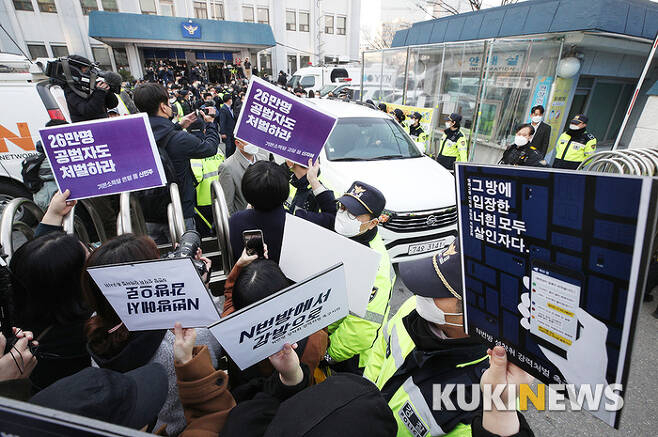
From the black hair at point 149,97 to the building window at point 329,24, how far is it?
115 feet

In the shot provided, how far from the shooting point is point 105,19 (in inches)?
879

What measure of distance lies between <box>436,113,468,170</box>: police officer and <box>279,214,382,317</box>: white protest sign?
5.68 metres

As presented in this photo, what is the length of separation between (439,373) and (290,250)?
1.04 metres

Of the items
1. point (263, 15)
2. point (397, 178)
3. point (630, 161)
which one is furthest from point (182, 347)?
point (263, 15)

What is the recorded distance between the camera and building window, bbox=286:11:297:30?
1217 inches

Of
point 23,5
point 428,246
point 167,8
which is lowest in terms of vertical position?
point 428,246

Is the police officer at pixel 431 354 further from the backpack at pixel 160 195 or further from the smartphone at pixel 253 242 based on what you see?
the backpack at pixel 160 195

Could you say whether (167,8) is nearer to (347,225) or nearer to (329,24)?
(329,24)

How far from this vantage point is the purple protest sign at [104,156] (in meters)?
2.00

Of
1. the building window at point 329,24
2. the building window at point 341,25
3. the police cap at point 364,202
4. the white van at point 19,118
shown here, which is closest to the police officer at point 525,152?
the police cap at point 364,202

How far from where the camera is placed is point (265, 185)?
2146mm

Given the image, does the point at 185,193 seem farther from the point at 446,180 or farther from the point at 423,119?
the point at 423,119

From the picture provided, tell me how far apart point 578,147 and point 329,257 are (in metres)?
6.32

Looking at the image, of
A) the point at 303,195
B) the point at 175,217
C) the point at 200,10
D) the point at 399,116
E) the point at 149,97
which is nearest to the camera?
the point at 175,217
